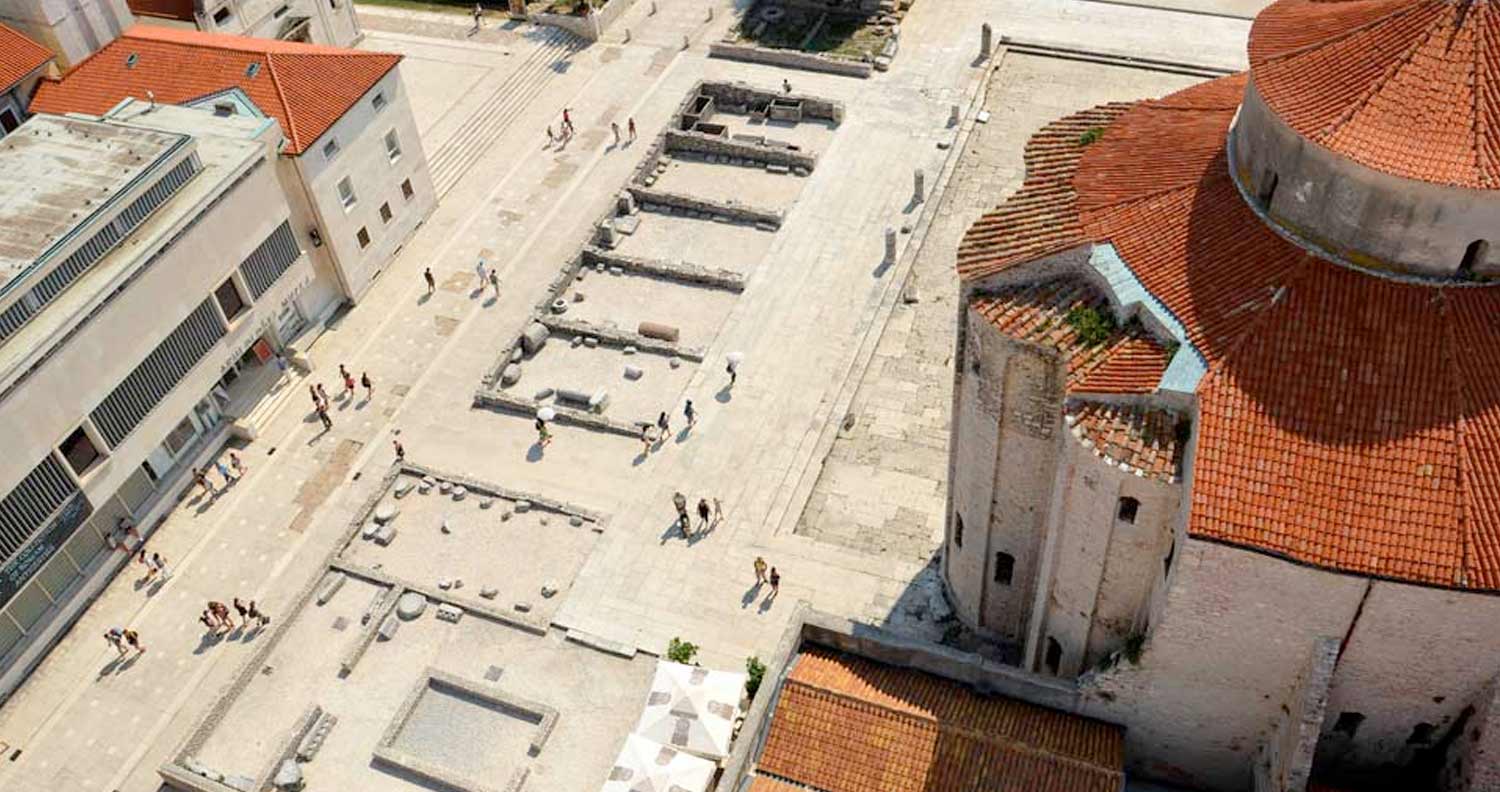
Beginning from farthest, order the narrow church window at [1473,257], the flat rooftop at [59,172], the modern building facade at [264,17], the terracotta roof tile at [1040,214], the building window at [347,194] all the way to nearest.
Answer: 1. the modern building facade at [264,17]
2. the building window at [347,194]
3. the flat rooftop at [59,172]
4. the terracotta roof tile at [1040,214]
5. the narrow church window at [1473,257]

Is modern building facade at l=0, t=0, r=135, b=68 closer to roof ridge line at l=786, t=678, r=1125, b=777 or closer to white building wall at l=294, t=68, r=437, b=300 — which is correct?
white building wall at l=294, t=68, r=437, b=300

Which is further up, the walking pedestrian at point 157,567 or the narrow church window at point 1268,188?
the narrow church window at point 1268,188

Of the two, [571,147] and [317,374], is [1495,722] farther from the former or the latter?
[571,147]

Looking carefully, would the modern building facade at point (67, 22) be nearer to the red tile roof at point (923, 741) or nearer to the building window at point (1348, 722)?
Result: the red tile roof at point (923, 741)

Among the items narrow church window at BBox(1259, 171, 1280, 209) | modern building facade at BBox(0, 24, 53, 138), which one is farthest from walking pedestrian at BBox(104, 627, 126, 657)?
narrow church window at BBox(1259, 171, 1280, 209)

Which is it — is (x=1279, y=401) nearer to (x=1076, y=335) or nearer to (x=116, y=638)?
(x=1076, y=335)

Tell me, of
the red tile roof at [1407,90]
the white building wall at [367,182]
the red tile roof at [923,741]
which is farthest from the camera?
the white building wall at [367,182]

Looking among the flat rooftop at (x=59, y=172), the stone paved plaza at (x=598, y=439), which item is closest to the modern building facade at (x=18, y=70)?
the flat rooftop at (x=59, y=172)

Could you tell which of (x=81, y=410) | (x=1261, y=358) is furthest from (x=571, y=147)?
(x=1261, y=358)
